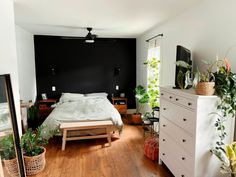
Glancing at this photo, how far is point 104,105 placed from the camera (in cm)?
449

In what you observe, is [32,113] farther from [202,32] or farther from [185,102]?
[202,32]

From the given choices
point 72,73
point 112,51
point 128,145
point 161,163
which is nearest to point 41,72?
point 72,73

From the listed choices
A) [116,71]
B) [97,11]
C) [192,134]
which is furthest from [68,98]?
[192,134]

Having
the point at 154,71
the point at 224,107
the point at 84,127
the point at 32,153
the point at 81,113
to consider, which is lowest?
the point at 32,153

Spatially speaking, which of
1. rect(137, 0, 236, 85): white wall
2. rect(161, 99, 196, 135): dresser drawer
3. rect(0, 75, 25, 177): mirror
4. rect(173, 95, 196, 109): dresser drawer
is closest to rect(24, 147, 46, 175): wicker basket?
rect(0, 75, 25, 177): mirror

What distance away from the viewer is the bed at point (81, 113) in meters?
3.59

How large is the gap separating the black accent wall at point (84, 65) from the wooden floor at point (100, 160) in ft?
7.26

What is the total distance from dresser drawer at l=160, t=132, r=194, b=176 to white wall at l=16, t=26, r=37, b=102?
10.6 feet

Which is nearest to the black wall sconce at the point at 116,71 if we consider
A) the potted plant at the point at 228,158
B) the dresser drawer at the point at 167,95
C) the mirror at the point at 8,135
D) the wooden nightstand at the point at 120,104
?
the wooden nightstand at the point at 120,104

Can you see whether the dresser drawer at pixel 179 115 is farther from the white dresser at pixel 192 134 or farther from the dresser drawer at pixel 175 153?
the dresser drawer at pixel 175 153

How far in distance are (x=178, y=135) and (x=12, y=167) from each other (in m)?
2.02

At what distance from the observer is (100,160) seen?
2.99m

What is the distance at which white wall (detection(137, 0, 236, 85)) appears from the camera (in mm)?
2047

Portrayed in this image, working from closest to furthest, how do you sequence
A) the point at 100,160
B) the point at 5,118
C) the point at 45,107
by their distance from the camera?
1. the point at 5,118
2. the point at 100,160
3. the point at 45,107
